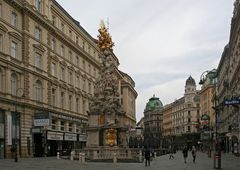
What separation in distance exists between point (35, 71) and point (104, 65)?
13557 mm

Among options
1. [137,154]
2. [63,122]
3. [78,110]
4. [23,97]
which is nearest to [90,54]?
[78,110]

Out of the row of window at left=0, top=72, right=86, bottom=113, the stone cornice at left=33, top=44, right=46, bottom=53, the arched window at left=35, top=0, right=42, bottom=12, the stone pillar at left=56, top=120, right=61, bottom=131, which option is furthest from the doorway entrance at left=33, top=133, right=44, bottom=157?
the arched window at left=35, top=0, right=42, bottom=12

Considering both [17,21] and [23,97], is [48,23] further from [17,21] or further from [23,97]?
[23,97]

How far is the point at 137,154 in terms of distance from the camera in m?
59.7

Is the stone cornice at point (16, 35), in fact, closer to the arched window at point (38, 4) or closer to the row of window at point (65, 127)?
the arched window at point (38, 4)

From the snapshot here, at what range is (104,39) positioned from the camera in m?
66.1

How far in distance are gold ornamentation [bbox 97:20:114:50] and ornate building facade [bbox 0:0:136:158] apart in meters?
10.9

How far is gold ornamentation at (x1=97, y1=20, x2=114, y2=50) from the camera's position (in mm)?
65750

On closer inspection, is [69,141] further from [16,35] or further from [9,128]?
[16,35]

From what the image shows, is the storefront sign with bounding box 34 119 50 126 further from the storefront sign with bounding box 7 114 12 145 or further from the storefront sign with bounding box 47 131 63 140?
the storefront sign with bounding box 47 131 63 140

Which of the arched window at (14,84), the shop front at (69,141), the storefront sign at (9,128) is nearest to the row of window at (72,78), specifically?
the shop front at (69,141)

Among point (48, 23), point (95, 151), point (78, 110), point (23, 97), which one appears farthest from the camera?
point (78, 110)

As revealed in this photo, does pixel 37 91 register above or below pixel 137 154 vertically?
above

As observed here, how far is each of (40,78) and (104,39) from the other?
14489mm
